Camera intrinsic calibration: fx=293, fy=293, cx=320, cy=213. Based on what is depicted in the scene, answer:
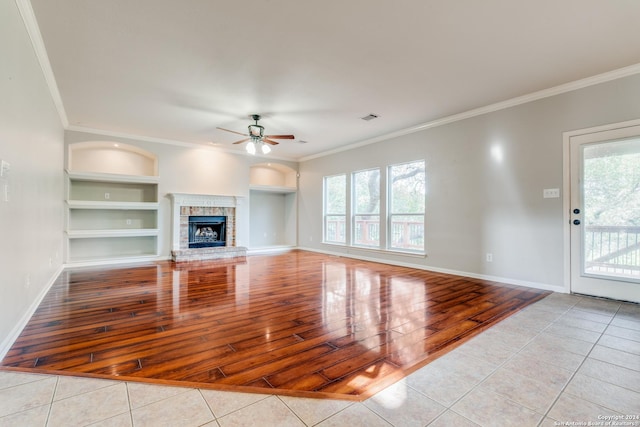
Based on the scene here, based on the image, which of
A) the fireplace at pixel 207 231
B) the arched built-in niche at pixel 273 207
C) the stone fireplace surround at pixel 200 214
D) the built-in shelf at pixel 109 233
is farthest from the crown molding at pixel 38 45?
the arched built-in niche at pixel 273 207

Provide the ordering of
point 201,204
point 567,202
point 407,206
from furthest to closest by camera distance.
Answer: point 201,204 → point 407,206 → point 567,202

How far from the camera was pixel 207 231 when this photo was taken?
24.1 ft

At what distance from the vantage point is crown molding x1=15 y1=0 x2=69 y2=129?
7.99ft

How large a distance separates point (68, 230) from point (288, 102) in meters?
4.96

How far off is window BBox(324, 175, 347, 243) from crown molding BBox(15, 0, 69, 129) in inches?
213

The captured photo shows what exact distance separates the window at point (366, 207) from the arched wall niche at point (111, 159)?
15.3ft

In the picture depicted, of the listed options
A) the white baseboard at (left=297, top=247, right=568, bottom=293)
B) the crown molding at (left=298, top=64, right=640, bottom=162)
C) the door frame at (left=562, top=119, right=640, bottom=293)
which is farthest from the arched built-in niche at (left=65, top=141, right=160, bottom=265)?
the door frame at (left=562, top=119, right=640, bottom=293)

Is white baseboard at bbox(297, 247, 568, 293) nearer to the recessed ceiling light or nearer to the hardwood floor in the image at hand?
the hardwood floor

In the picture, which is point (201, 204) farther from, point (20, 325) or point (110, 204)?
point (20, 325)

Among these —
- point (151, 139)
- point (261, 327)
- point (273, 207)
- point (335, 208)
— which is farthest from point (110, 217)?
point (261, 327)

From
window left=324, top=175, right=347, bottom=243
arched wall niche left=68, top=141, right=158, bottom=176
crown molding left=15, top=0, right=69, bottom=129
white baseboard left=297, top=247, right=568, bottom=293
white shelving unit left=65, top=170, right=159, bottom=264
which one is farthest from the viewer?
window left=324, top=175, right=347, bottom=243

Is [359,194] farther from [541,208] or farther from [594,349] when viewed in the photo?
[594,349]

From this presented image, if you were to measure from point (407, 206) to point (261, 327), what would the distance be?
13.5 ft

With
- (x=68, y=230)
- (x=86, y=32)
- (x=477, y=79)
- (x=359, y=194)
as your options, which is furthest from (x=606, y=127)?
(x=68, y=230)
